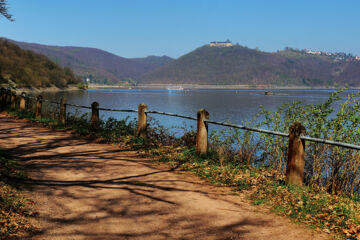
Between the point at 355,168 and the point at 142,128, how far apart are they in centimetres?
640

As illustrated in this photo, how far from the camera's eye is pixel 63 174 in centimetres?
693

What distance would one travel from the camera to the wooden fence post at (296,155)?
6.08 metres

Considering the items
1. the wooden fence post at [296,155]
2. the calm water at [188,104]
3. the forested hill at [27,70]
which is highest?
the forested hill at [27,70]

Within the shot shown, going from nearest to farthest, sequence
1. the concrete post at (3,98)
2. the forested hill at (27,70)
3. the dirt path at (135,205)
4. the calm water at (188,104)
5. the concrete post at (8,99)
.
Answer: the dirt path at (135,205), the concrete post at (8,99), the concrete post at (3,98), the calm water at (188,104), the forested hill at (27,70)

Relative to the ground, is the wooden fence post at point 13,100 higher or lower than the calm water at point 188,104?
higher

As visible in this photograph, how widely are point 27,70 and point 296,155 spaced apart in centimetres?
9986

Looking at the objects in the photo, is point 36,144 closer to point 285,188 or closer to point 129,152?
point 129,152

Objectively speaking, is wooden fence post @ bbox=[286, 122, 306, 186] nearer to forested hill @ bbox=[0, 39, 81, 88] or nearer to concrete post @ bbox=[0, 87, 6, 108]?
concrete post @ bbox=[0, 87, 6, 108]

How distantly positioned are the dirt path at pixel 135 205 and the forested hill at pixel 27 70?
76196 mm

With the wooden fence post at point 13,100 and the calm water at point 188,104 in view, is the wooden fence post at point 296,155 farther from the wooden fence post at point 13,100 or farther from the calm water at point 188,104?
the wooden fence post at point 13,100

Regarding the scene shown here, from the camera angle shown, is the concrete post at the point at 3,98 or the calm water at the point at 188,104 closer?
the concrete post at the point at 3,98

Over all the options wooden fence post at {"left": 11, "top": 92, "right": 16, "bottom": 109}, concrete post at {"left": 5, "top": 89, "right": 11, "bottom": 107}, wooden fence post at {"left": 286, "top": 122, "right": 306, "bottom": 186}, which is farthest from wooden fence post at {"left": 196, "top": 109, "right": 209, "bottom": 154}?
concrete post at {"left": 5, "top": 89, "right": 11, "bottom": 107}

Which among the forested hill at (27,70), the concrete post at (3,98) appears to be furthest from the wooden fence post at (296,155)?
the forested hill at (27,70)

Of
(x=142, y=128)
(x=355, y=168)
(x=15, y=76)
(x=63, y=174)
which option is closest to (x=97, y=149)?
(x=142, y=128)
